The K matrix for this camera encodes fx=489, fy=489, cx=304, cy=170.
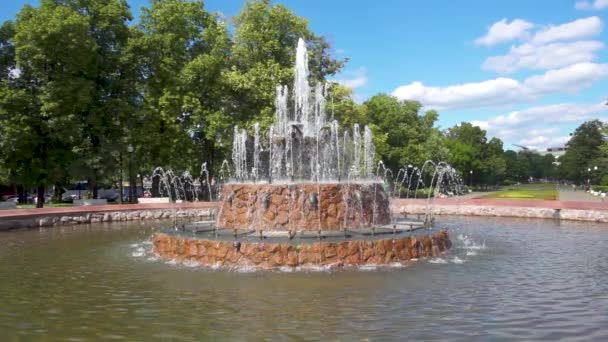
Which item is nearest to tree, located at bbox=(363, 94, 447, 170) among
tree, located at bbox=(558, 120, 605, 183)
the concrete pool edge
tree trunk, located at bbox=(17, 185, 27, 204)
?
the concrete pool edge

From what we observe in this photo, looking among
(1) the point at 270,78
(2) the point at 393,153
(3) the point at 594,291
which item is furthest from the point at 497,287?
(2) the point at 393,153

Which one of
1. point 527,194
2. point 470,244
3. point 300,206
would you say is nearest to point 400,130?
point 527,194

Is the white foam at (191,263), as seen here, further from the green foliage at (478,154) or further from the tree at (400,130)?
the green foliage at (478,154)

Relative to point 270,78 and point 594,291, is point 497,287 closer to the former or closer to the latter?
point 594,291

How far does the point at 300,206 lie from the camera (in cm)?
1645

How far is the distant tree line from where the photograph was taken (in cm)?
3209

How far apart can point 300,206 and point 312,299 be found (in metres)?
6.62

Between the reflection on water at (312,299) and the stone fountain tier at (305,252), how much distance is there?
533 millimetres

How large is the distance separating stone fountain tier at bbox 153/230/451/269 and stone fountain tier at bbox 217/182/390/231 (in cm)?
286

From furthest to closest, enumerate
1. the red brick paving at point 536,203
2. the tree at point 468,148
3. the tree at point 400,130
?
the tree at point 468,148 → the tree at point 400,130 → the red brick paving at point 536,203

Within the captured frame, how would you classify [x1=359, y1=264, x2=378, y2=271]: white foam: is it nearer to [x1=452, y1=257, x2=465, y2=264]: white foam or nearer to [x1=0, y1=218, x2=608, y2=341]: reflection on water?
[x1=0, y1=218, x2=608, y2=341]: reflection on water

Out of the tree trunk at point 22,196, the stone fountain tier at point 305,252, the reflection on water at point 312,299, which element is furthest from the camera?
the tree trunk at point 22,196

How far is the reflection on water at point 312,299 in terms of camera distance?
318 inches

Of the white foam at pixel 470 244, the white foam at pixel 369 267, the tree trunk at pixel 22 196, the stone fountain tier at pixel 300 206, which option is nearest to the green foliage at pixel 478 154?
the tree trunk at pixel 22 196
